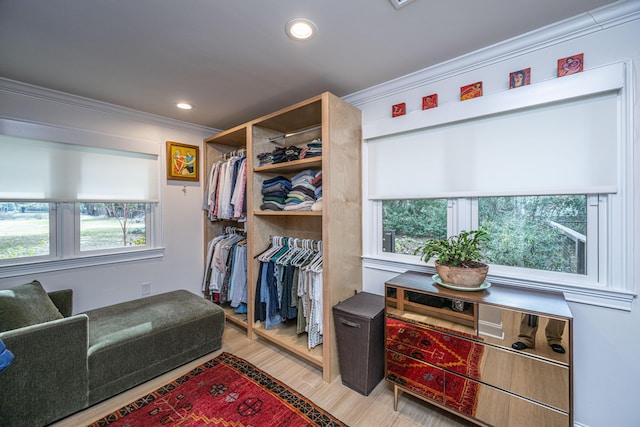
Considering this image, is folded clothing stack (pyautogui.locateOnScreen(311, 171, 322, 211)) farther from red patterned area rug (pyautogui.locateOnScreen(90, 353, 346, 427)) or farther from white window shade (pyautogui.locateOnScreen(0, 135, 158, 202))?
white window shade (pyautogui.locateOnScreen(0, 135, 158, 202))

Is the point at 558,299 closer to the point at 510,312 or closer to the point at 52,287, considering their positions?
the point at 510,312

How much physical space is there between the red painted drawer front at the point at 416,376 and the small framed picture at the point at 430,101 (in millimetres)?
1777

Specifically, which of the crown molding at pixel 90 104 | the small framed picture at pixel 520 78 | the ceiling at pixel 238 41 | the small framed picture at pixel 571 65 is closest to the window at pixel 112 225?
the crown molding at pixel 90 104

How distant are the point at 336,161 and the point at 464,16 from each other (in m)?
1.11

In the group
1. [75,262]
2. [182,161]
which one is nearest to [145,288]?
[75,262]

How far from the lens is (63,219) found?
2357mm

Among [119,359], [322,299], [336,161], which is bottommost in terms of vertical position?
[119,359]

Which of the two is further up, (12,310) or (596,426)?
(12,310)

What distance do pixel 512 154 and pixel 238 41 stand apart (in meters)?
1.87

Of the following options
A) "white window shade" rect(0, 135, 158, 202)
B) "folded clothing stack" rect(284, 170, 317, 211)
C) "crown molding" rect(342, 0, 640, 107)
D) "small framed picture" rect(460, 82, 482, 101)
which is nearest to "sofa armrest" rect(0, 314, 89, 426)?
"white window shade" rect(0, 135, 158, 202)

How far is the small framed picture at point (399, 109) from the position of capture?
208 centimetres

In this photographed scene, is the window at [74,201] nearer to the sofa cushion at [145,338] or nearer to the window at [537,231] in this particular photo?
the sofa cushion at [145,338]

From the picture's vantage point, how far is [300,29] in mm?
1479

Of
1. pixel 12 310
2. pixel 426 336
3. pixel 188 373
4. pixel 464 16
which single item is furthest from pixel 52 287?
pixel 464 16
